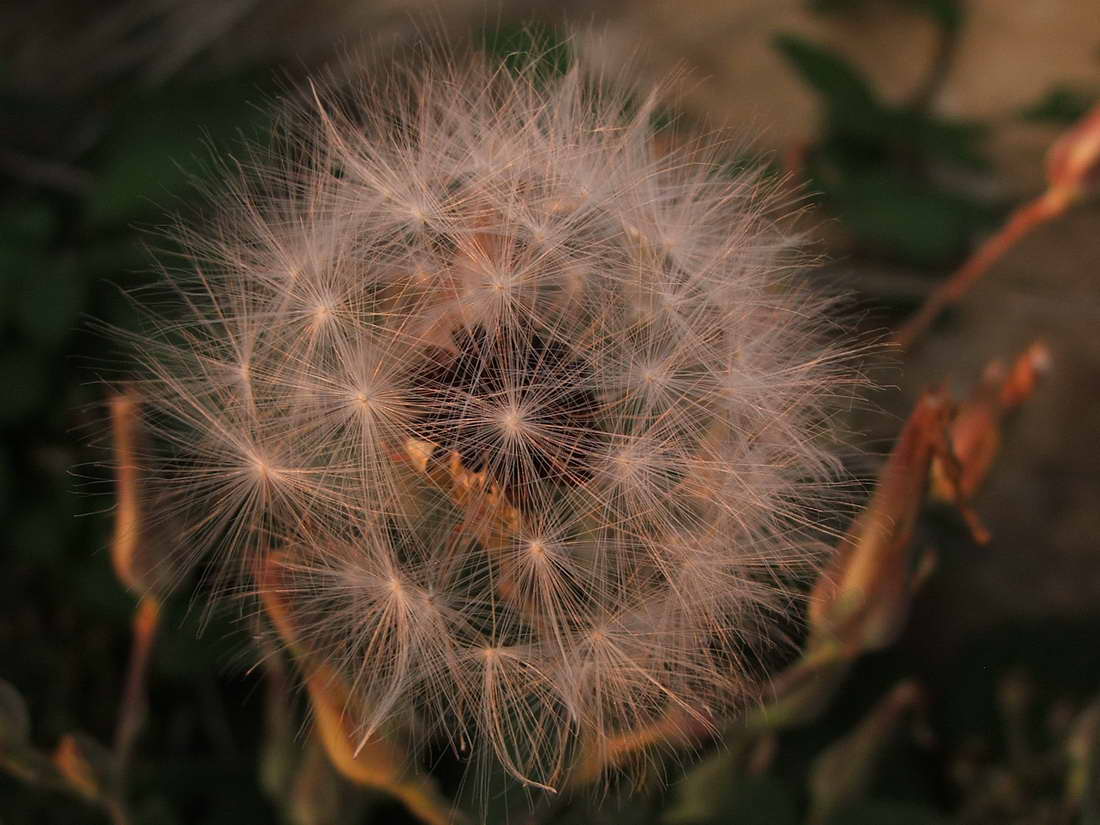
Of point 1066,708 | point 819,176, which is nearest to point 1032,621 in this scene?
point 1066,708

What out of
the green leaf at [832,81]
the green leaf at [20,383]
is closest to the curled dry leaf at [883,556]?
the green leaf at [832,81]

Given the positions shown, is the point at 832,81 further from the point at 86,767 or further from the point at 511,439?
the point at 86,767

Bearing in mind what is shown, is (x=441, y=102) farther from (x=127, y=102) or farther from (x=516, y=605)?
(x=127, y=102)

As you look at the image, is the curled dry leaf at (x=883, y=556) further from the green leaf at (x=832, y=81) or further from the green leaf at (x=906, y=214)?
the green leaf at (x=832, y=81)

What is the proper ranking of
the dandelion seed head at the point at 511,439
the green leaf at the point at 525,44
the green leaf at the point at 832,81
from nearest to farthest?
the dandelion seed head at the point at 511,439 → the green leaf at the point at 525,44 → the green leaf at the point at 832,81

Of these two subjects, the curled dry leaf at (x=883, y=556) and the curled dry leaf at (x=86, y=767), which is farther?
the curled dry leaf at (x=86, y=767)

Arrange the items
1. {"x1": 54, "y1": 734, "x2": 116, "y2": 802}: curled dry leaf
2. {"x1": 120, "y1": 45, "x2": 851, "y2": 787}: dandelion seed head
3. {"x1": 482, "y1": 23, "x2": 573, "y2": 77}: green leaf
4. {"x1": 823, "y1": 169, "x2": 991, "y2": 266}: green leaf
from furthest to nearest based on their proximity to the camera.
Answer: {"x1": 823, "y1": 169, "x2": 991, "y2": 266}: green leaf, {"x1": 482, "y1": 23, "x2": 573, "y2": 77}: green leaf, {"x1": 54, "y1": 734, "x2": 116, "y2": 802}: curled dry leaf, {"x1": 120, "y1": 45, "x2": 851, "y2": 787}: dandelion seed head

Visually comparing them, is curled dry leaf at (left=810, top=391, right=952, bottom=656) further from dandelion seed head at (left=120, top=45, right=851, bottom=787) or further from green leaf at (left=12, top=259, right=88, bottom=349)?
green leaf at (left=12, top=259, right=88, bottom=349)

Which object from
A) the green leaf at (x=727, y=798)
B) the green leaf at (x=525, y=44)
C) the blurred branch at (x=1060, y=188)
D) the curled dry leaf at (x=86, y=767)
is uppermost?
the green leaf at (x=525, y=44)

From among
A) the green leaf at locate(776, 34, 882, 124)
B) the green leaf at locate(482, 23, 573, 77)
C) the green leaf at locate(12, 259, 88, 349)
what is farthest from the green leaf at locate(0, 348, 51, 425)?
the green leaf at locate(776, 34, 882, 124)
